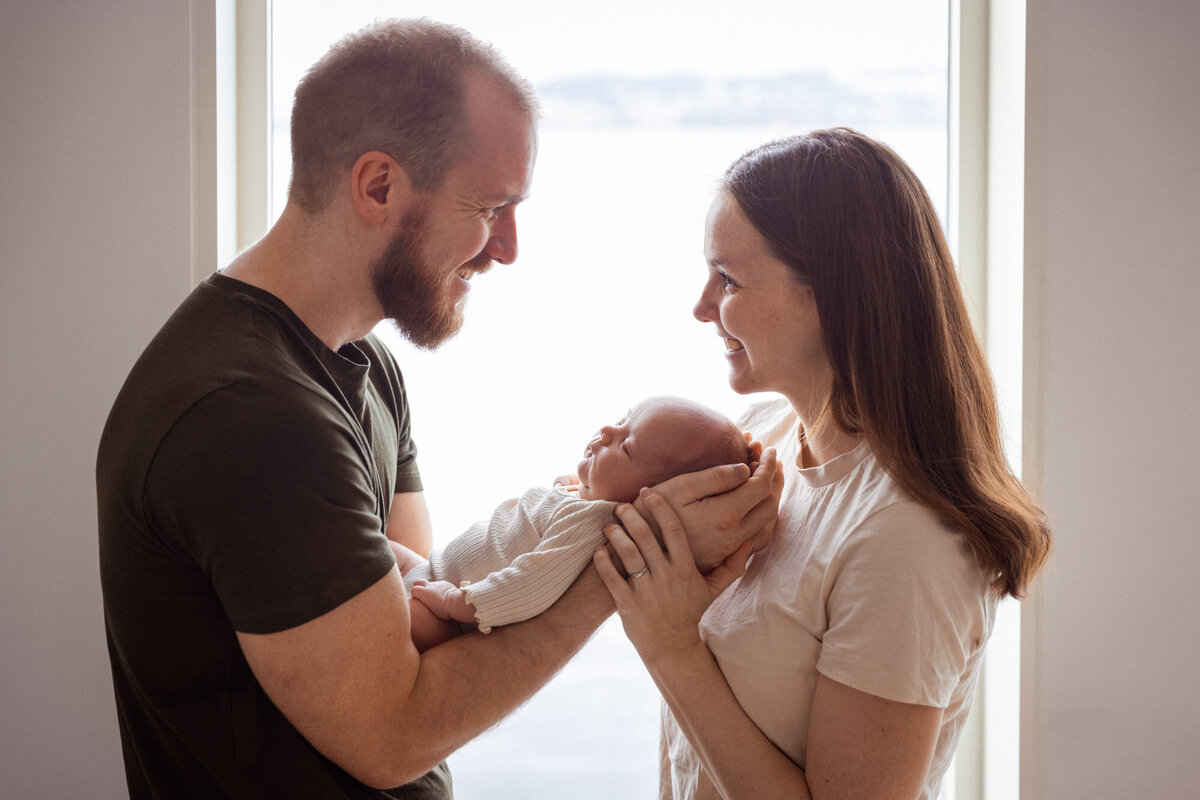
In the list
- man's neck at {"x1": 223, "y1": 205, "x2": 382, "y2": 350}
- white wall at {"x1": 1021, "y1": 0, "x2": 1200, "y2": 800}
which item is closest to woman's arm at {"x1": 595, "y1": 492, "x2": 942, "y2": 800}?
man's neck at {"x1": 223, "y1": 205, "x2": 382, "y2": 350}

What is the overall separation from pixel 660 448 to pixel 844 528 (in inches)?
13.4

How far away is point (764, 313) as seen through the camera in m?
1.42

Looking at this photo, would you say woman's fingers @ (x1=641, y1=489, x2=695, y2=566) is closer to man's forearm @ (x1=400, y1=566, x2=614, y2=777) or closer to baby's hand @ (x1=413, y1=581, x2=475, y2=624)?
man's forearm @ (x1=400, y1=566, x2=614, y2=777)

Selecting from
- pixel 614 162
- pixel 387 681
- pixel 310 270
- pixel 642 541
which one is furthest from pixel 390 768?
pixel 614 162

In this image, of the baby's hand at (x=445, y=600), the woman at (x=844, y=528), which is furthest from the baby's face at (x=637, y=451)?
the baby's hand at (x=445, y=600)

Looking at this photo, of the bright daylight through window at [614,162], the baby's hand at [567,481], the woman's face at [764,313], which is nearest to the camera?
the woman's face at [764,313]

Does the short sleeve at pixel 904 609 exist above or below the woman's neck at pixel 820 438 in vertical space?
below

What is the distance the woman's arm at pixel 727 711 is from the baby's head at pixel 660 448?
102 mm

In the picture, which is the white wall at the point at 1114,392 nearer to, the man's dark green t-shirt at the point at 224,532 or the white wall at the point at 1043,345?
the white wall at the point at 1043,345

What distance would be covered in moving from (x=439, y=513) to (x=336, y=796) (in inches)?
45.1

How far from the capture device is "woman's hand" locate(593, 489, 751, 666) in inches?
53.1

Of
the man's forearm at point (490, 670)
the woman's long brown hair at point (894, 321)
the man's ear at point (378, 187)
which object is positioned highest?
the man's ear at point (378, 187)

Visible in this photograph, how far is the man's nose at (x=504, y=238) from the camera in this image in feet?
4.74

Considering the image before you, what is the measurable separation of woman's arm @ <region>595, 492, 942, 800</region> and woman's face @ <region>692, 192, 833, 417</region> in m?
0.29
